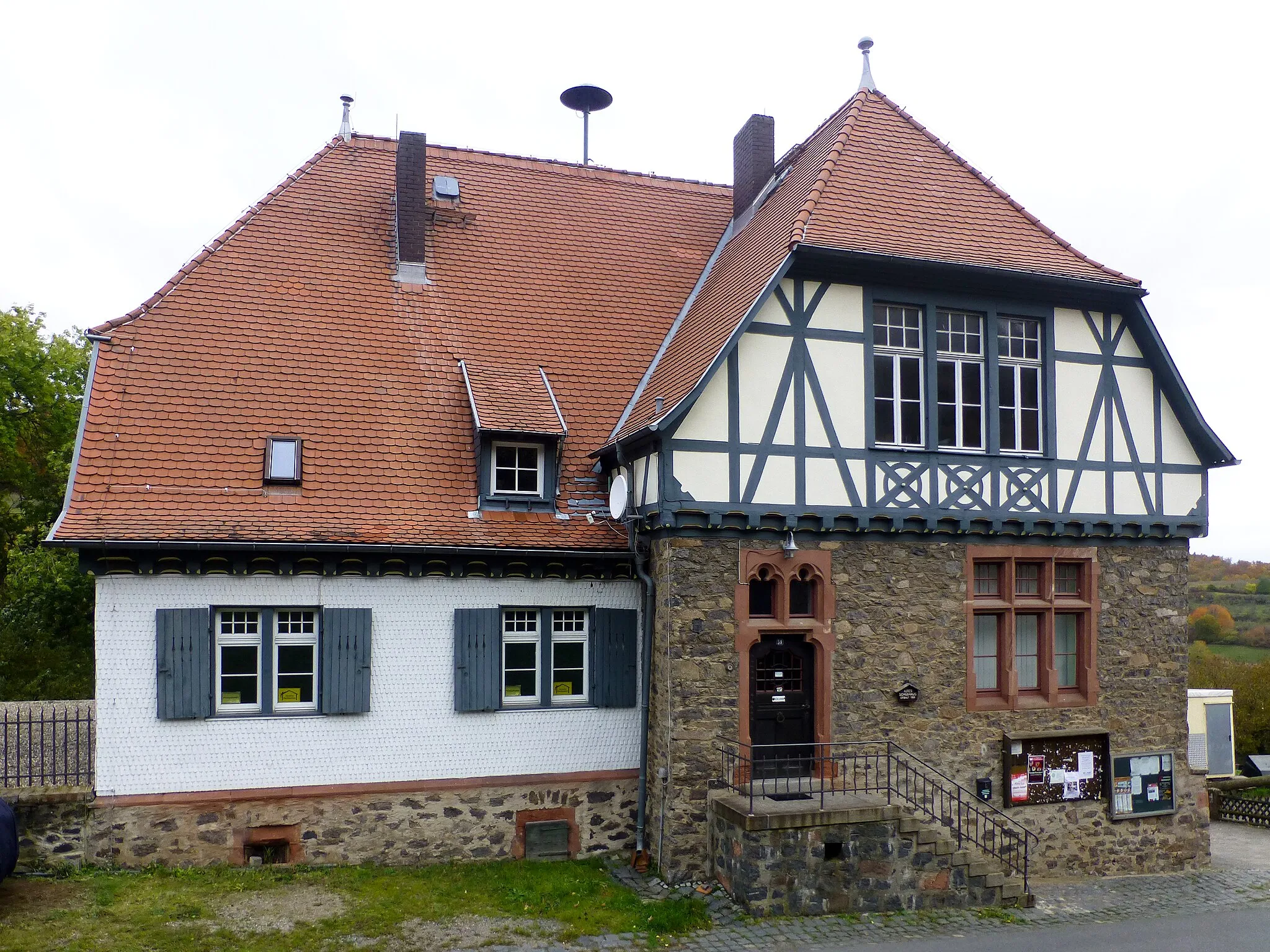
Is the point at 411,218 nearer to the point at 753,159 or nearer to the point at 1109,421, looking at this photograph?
the point at 753,159

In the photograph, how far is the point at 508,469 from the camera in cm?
1236

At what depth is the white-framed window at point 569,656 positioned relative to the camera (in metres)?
12.3

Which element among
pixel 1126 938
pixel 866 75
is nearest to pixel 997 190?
pixel 866 75

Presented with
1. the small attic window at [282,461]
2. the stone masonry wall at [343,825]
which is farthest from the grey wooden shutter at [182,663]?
the small attic window at [282,461]

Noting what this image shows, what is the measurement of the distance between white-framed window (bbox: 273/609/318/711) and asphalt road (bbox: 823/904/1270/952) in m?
6.29

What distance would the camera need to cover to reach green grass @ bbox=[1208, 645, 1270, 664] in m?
37.5

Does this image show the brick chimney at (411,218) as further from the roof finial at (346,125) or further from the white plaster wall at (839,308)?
the white plaster wall at (839,308)

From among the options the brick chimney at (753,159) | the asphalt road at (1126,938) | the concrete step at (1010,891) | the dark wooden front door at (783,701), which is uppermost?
the brick chimney at (753,159)

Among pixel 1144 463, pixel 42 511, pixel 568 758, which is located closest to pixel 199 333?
pixel 568 758

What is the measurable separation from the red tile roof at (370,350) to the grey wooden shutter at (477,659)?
950mm

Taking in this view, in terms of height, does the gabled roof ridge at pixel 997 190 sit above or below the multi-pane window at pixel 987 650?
above

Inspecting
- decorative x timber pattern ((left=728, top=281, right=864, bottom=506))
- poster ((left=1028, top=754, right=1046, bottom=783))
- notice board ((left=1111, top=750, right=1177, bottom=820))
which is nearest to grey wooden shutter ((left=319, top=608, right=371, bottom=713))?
decorative x timber pattern ((left=728, top=281, right=864, bottom=506))

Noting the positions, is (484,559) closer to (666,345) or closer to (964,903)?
(666,345)

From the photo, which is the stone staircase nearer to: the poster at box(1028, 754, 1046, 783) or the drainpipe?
the poster at box(1028, 754, 1046, 783)
